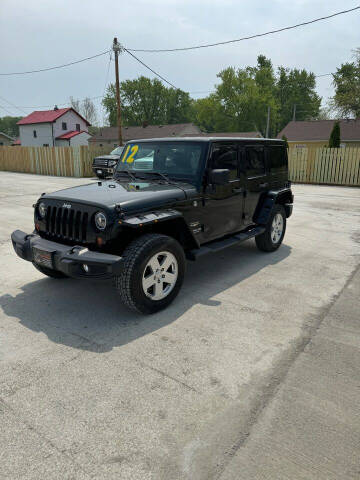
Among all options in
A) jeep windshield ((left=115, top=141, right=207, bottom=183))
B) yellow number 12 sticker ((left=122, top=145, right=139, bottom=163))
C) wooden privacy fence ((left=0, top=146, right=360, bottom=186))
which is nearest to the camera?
jeep windshield ((left=115, top=141, right=207, bottom=183))

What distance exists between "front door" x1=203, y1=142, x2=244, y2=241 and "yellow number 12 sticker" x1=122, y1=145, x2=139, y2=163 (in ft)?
3.94

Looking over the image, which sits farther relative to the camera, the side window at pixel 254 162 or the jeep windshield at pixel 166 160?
the side window at pixel 254 162

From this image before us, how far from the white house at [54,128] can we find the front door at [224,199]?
5063 centimetres

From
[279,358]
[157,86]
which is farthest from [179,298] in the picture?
[157,86]

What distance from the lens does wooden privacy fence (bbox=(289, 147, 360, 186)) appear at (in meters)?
17.4

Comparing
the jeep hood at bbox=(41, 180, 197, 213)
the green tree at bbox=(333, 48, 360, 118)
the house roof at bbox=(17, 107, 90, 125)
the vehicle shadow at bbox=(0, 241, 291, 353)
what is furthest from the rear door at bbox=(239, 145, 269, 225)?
the house roof at bbox=(17, 107, 90, 125)

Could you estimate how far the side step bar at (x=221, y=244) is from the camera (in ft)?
14.5

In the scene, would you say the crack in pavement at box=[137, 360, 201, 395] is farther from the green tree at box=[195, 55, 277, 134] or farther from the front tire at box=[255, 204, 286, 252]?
the green tree at box=[195, 55, 277, 134]

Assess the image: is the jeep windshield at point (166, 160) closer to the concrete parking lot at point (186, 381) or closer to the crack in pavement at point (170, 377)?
the concrete parking lot at point (186, 381)

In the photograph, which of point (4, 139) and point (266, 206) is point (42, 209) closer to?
point (266, 206)

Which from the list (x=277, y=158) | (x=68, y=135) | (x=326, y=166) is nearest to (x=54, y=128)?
(x=68, y=135)

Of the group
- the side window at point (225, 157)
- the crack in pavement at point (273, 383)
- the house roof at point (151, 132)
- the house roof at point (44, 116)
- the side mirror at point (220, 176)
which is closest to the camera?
the crack in pavement at point (273, 383)

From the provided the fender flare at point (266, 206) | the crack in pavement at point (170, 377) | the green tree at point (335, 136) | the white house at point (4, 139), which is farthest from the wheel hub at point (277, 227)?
the white house at point (4, 139)

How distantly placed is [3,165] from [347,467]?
95.9ft
